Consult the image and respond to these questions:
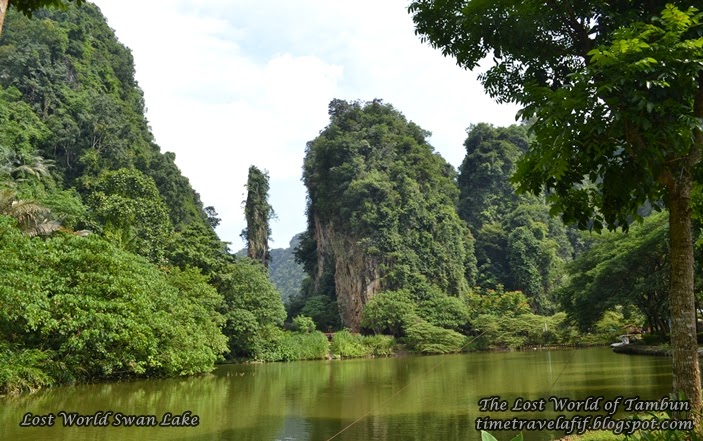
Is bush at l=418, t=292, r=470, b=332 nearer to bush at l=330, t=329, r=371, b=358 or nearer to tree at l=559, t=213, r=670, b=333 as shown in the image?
bush at l=330, t=329, r=371, b=358

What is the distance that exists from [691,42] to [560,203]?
5.72ft

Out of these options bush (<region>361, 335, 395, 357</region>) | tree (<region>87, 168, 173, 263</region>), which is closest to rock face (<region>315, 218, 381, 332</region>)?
bush (<region>361, 335, 395, 357</region>)

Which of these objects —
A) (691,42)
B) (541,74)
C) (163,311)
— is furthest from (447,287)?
Result: (691,42)

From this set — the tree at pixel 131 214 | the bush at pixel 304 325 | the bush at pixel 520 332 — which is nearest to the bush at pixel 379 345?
the bush at pixel 304 325

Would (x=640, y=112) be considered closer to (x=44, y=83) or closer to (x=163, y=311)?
(x=163, y=311)

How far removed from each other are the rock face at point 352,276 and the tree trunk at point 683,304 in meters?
34.7

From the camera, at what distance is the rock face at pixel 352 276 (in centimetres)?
3916

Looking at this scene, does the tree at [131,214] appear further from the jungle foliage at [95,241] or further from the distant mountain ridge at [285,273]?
the distant mountain ridge at [285,273]

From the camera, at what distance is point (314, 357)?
1242 inches

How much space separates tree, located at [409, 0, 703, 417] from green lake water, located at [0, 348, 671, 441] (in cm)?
354

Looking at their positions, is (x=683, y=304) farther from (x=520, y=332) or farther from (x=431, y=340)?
(x=520, y=332)

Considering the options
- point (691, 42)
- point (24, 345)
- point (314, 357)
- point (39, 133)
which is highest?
point (39, 133)

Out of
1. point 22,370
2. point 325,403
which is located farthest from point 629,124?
point 22,370

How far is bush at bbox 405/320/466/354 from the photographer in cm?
3328
